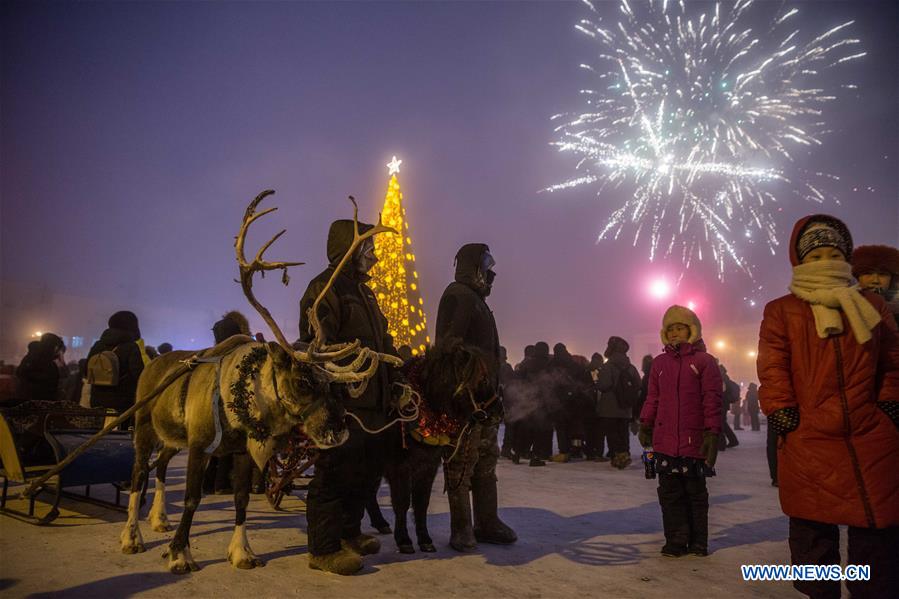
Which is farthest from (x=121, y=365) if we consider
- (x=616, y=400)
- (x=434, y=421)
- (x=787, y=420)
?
(x=616, y=400)

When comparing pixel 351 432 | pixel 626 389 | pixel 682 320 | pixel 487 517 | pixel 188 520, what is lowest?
pixel 487 517

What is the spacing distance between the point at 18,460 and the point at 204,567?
2.54 m

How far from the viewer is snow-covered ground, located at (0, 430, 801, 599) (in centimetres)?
346

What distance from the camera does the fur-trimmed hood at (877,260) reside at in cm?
407

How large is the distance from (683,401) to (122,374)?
5.96m

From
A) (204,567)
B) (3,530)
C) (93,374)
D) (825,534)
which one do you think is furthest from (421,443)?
(93,374)

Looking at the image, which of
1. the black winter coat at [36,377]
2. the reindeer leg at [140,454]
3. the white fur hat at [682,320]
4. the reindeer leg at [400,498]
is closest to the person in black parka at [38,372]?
the black winter coat at [36,377]

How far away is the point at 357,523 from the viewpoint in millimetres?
4207

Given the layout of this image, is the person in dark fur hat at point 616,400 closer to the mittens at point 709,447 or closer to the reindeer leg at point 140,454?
the mittens at point 709,447

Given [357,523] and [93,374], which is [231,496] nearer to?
[93,374]

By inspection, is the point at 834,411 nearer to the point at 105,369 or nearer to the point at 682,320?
the point at 682,320

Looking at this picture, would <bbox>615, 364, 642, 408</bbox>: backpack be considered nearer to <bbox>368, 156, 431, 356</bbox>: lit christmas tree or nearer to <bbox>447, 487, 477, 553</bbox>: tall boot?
<bbox>447, 487, 477, 553</bbox>: tall boot

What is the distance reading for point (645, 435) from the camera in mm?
4809

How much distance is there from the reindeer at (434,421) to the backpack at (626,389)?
23.4 feet
